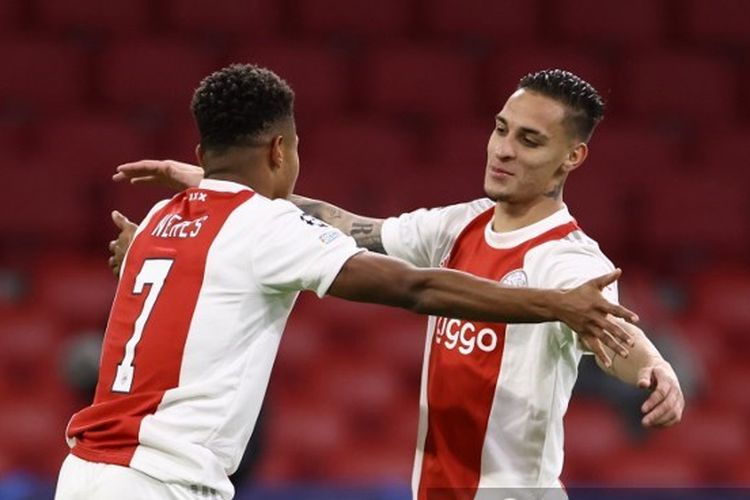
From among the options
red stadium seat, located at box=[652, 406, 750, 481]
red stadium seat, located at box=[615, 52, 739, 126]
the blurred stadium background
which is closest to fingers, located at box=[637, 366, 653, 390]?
the blurred stadium background

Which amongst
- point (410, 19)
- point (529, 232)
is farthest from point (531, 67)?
point (529, 232)

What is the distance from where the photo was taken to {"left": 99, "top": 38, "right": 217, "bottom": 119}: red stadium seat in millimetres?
8141

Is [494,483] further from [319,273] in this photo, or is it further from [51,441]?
[51,441]

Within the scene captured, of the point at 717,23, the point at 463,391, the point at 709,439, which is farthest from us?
the point at 717,23

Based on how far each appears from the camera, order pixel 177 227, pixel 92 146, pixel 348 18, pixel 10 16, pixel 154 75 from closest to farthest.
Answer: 1. pixel 177 227
2. pixel 92 146
3. pixel 154 75
4. pixel 10 16
5. pixel 348 18

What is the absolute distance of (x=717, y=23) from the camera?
8695 millimetres

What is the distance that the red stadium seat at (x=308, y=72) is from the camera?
8.13 metres

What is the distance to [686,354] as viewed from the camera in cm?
722

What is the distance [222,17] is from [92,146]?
1255 millimetres

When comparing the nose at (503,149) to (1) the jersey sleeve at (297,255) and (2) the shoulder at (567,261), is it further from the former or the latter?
(1) the jersey sleeve at (297,255)

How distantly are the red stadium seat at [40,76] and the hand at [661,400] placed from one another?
564 cm

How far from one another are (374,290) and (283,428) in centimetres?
382

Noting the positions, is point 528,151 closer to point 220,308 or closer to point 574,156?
point 574,156

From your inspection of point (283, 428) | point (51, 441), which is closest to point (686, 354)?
point (283, 428)
